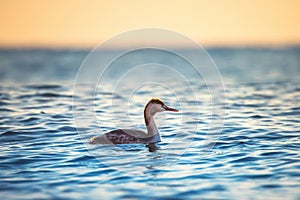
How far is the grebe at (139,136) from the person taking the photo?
1436 centimetres

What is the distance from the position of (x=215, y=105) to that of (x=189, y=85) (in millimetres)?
9017

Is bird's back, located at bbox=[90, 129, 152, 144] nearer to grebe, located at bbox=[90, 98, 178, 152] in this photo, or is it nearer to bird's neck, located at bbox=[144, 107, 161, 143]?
grebe, located at bbox=[90, 98, 178, 152]

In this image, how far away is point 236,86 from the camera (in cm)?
3169

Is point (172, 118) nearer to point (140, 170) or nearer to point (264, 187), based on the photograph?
point (140, 170)

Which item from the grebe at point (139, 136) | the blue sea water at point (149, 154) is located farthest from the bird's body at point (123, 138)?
the blue sea water at point (149, 154)

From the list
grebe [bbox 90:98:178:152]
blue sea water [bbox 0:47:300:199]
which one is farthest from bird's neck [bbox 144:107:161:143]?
blue sea water [bbox 0:47:300:199]

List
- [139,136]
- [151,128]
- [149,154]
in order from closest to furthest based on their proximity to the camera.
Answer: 1. [149,154]
2. [139,136]
3. [151,128]

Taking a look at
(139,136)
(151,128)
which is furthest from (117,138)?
(151,128)

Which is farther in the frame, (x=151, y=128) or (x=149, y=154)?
(x=151, y=128)

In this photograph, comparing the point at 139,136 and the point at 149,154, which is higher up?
the point at 139,136

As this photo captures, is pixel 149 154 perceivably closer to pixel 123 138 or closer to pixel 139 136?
pixel 123 138

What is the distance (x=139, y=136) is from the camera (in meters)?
14.9

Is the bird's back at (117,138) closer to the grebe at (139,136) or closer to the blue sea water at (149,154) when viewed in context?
the grebe at (139,136)

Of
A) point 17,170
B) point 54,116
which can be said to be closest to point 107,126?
point 54,116
